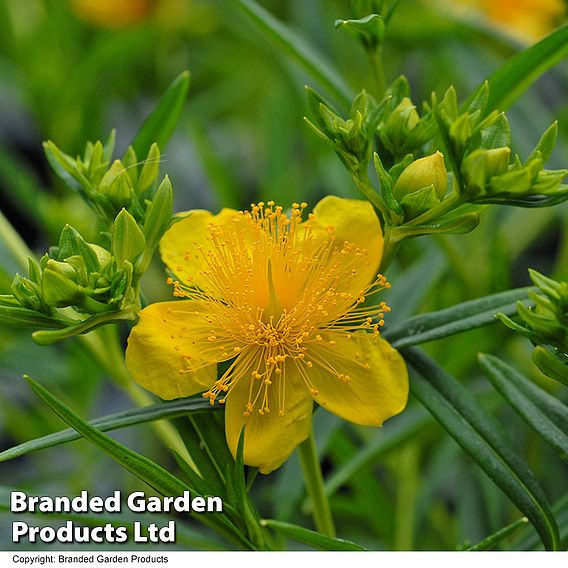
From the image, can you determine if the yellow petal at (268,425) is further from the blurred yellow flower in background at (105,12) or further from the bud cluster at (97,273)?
the blurred yellow flower in background at (105,12)

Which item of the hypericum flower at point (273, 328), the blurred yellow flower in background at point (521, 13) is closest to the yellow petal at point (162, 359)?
the hypericum flower at point (273, 328)

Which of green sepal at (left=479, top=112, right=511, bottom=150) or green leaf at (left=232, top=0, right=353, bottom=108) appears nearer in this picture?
green sepal at (left=479, top=112, right=511, bottom=150)

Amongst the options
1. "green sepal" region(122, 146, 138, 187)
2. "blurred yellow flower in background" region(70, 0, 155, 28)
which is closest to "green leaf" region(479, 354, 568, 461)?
"green sepal" region(122, 146, 138, 187)

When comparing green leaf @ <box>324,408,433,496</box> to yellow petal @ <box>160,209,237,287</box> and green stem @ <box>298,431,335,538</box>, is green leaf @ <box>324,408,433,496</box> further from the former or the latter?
yellow petal @ <box>160,209,237,287</box>

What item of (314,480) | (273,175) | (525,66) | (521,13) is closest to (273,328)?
(314,480)

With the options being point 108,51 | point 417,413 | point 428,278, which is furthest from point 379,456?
point 108,51

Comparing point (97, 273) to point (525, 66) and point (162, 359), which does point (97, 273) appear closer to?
point (162, 359)
